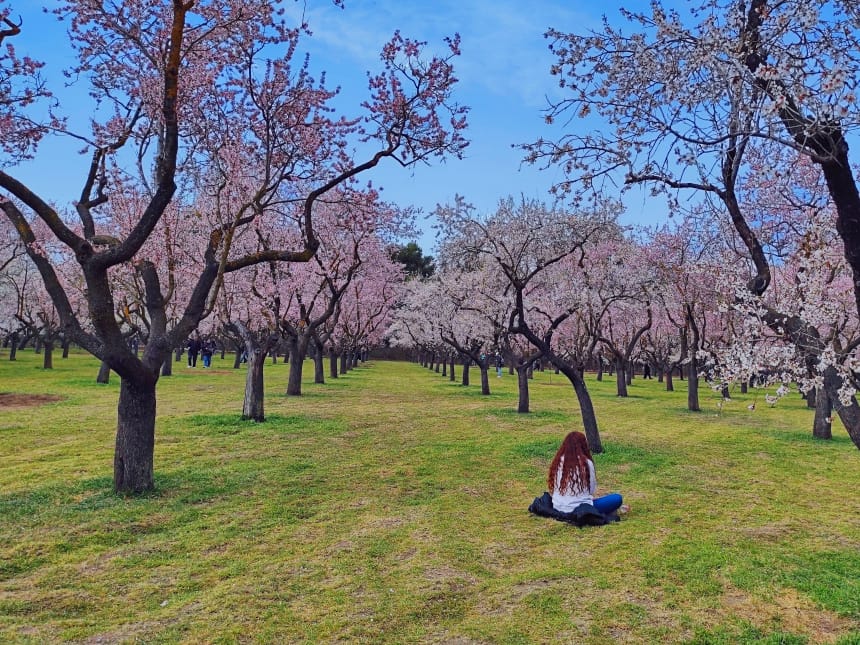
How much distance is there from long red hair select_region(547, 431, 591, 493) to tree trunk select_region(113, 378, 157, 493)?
19.3 ft

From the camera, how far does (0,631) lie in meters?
4.65

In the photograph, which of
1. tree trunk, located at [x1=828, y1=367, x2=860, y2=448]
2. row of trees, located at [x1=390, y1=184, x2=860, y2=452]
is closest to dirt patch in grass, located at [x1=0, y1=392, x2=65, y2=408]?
row of trees, located at [x1=390, y1=184, x2=860, y2=452]

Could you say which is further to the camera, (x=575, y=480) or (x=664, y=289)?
(x=664, y=289)

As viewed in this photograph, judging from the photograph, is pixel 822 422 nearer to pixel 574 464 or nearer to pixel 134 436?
pixel 574 464

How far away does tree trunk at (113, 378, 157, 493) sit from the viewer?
8539 mm

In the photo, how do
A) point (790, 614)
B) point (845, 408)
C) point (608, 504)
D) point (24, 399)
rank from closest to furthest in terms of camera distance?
point (790, 614) < point (845, 408) < point (608, 504) < point (24, 399)

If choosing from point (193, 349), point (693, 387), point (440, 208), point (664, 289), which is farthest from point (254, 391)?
point (193, 349)

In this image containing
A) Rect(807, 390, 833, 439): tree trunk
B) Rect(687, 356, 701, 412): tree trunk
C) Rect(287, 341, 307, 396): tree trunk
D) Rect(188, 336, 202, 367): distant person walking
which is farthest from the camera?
Rect(188, 336, 202, 367): distant person walking

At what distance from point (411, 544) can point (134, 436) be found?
4463mm

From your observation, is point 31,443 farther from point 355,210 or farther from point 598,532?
point 598,532

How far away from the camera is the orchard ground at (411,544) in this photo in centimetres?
491

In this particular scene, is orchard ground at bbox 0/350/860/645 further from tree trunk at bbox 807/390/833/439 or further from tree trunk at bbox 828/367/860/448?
tree trunk at bbox 807/390/833/439

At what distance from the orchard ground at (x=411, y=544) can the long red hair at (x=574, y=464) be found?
61 centimetres

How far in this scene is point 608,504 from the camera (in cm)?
790
